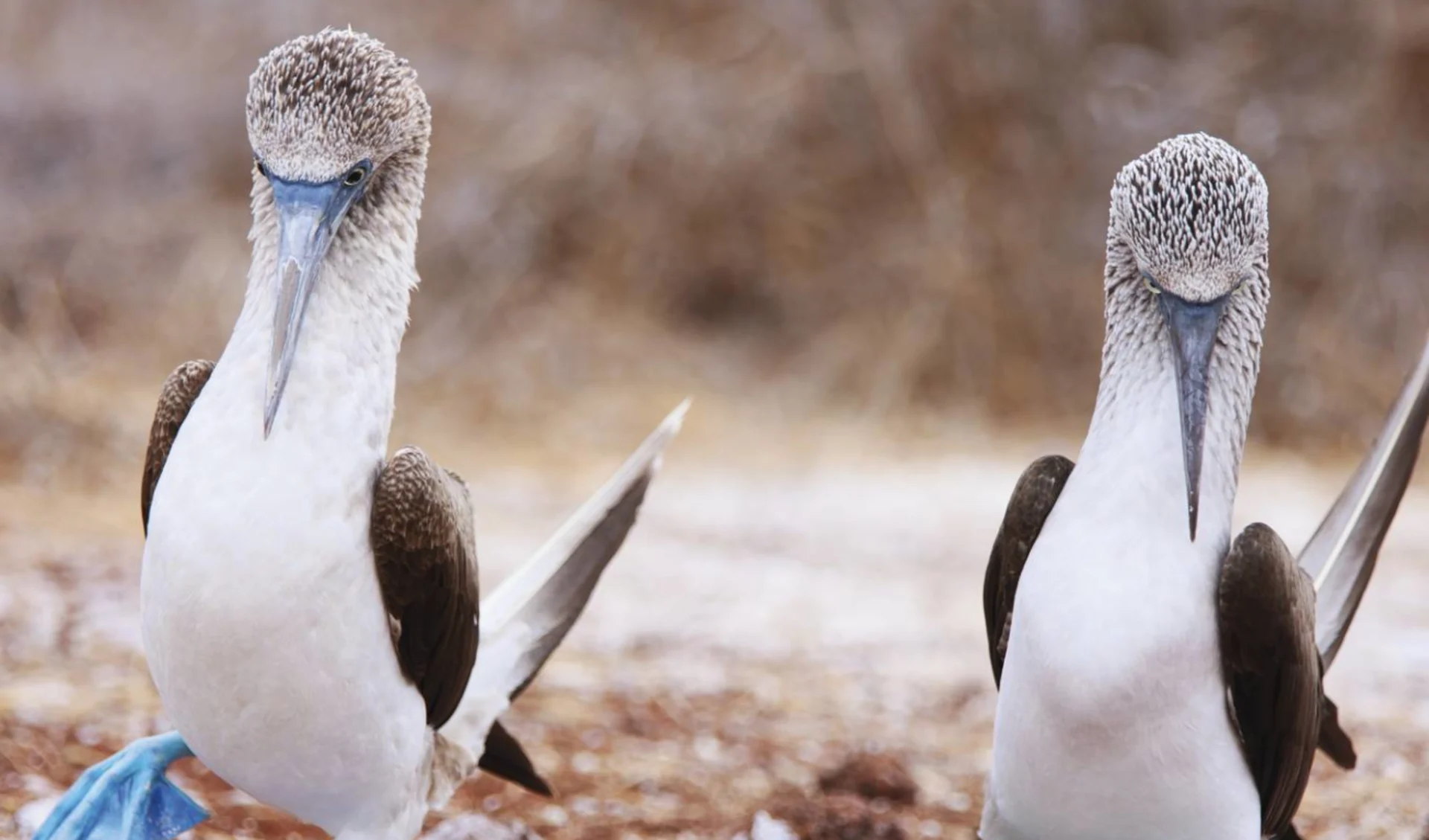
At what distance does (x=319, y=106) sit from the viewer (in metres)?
3.09

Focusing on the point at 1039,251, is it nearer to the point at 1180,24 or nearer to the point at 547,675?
the point at 1180,24

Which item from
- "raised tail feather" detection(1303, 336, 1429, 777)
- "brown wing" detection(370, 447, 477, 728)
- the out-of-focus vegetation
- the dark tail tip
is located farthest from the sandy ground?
the out-of-focus vegetation

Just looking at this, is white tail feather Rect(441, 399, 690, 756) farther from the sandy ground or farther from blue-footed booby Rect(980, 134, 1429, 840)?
blue-footed booby Rect(980, 134, 1429, 840)

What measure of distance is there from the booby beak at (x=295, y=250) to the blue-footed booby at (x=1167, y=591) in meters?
1.47

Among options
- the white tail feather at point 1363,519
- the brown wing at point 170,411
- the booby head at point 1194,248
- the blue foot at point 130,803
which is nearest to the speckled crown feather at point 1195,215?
the booby head at point 1194,248

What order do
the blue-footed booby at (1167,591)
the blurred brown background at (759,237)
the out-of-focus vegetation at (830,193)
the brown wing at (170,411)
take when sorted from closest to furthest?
the blue-footed booby at (1167,591), the brown wing at (170,411), the blurred brown background at (759,237), the out-of-focus vegetation at (830,193)

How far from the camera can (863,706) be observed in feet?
20.2

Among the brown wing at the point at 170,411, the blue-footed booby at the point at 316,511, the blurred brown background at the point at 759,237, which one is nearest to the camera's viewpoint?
the blue-footed booby at the point at 316,511

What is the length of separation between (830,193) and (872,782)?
7514 mm

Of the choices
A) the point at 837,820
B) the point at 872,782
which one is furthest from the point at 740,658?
the point at 837,820

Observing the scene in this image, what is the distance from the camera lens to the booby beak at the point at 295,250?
3.03m

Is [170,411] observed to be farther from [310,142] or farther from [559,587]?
[559,587]

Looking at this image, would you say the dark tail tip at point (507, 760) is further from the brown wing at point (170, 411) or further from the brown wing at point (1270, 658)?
the brown wing at point (1270, 658)

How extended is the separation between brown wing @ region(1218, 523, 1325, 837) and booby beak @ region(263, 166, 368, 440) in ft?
5.93
